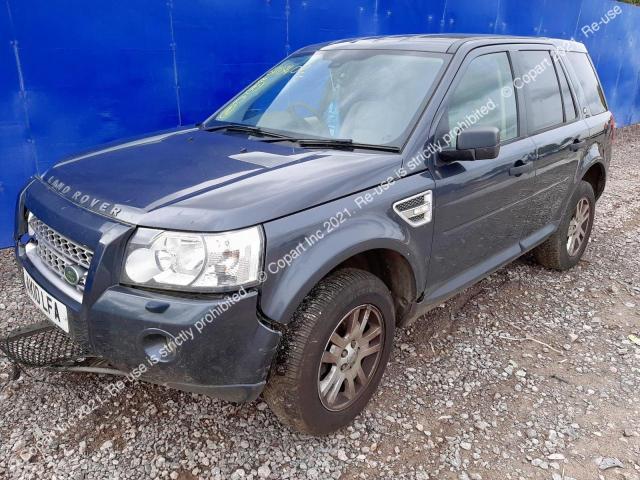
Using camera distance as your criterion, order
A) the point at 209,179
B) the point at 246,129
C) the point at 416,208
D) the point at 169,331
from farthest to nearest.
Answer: the point at 246,129, the point at 416,208, the point at 209,179, the point at 169,331

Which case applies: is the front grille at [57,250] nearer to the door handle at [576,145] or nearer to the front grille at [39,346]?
the front grille at [39,346]

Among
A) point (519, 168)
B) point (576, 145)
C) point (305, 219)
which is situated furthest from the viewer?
point (576, 145)

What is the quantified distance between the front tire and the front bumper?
0.48 ft

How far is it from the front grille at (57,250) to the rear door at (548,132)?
8.91ft

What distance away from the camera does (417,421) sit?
255cm

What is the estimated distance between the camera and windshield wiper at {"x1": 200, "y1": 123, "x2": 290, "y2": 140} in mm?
2749

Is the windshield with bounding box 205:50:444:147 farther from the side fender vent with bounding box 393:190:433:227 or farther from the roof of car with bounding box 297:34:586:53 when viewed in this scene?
the side fender vent with bounding box 393:190:433:227

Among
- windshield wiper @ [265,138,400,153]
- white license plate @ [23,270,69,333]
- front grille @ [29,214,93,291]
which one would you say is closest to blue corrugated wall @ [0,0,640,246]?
front grille @ [29,214,93,291]

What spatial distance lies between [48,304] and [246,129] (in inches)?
54.9

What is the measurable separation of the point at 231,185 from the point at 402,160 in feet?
2.75

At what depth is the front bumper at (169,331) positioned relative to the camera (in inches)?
71.3

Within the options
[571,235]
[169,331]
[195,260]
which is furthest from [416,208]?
[571,235]

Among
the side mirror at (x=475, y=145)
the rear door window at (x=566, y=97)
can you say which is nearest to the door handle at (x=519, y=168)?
the side mirror at (x=475, y=145)

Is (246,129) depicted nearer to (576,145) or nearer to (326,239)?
(326,239)
